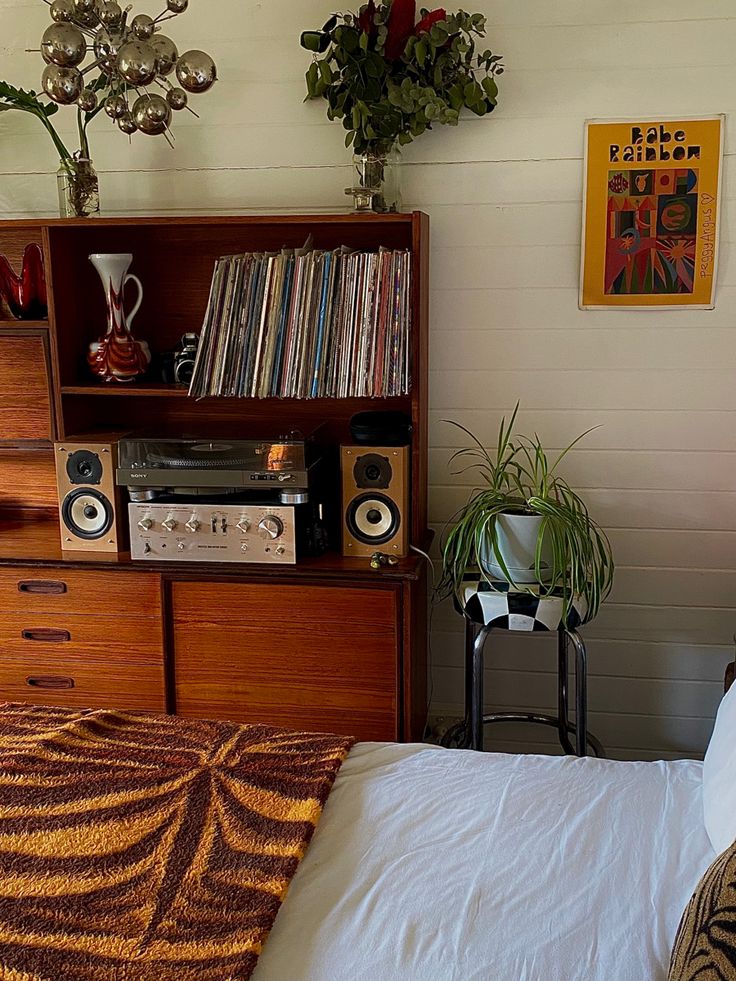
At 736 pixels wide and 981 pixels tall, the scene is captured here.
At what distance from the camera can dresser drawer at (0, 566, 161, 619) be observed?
254cm

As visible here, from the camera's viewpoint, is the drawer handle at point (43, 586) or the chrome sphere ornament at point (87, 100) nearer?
the chrome sphere ornament at point (87, 100)

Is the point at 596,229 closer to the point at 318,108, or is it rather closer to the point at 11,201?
the point at 318,108

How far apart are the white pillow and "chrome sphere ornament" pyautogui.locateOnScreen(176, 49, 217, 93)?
179 cm

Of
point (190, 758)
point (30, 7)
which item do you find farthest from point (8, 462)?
point (190, 758)

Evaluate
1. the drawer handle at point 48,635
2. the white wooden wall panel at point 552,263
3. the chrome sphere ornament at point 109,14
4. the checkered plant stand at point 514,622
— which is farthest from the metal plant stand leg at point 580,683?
the chrome sphere ornament at point 109,14

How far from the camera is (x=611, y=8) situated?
8.22ft

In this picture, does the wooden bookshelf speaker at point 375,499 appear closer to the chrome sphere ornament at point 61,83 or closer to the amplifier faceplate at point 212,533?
the amplifier faceplate at point 212,533

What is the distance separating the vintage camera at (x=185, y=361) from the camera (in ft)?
8.60

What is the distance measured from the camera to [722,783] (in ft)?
4.92

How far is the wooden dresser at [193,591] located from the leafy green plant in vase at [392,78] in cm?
19

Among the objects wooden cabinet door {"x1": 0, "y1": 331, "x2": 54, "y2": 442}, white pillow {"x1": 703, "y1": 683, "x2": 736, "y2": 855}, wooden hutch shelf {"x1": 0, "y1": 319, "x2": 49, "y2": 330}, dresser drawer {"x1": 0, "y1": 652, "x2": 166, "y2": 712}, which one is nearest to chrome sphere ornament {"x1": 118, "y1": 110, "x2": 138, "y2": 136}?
wooden hutch shelf {"x1": 0, "y1": 319, "x2": 49, "y2": 330}

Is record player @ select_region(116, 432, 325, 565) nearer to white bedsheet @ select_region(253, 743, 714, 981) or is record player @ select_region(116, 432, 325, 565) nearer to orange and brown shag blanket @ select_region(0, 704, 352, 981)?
orange and brown shag blanket @ select_region(0, 704, 352, 981)

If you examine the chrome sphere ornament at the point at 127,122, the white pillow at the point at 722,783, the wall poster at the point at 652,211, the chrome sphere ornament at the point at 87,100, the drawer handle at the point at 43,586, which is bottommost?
the white pillow at the point at 722,783

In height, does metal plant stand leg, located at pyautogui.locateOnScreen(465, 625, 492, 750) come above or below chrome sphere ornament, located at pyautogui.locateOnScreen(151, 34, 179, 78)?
below
